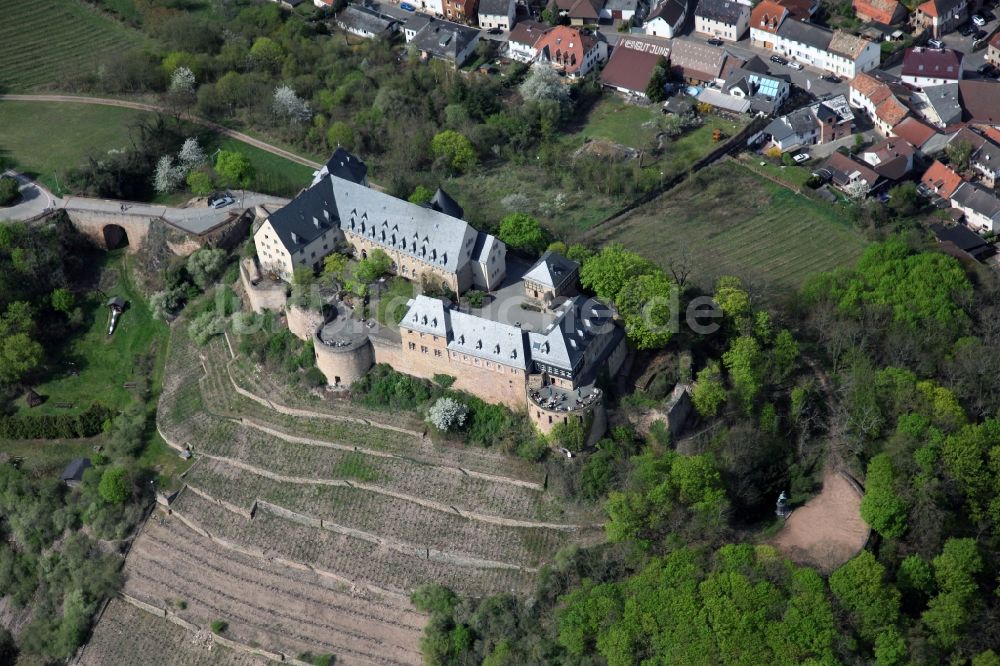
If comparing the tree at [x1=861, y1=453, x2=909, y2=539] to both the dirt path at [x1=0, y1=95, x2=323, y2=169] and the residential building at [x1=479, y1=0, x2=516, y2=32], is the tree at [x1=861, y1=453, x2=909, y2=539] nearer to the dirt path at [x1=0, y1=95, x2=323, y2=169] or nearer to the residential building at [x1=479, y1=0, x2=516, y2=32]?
the dirt path at [x1=0, y1=95, x2=323, y2=169]

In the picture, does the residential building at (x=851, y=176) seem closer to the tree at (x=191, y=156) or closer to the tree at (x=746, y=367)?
the tree at (x=746, y=367)

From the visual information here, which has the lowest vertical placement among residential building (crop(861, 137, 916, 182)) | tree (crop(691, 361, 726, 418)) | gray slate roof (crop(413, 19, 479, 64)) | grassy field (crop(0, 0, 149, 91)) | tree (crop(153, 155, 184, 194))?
grassy field (crop(0, 0, 149, 91))

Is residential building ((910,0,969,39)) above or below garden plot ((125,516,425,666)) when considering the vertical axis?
above

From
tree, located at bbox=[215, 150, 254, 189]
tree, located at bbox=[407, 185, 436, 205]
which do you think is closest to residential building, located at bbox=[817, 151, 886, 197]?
tree, located at bbox=[407, 185, 436, 205]

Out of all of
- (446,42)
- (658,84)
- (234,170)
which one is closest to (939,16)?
(658,84)

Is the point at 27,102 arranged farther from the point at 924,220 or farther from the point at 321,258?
the point at 924,220

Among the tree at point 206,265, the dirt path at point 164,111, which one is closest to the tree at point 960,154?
the dirt path at point 164,111

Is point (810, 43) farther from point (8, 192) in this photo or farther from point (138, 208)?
point (8, 192)
